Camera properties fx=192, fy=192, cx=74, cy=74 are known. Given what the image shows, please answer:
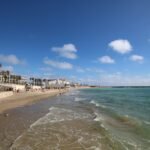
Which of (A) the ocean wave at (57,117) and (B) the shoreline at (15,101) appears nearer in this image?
(A) the ocean wave at (57,117)

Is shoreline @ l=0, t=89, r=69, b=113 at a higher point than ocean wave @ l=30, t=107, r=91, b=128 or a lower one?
higher

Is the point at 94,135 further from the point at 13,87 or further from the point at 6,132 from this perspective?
the point at 13,87

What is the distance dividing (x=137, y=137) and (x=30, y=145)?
20.8 feet

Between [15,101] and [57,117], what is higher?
[15,101]

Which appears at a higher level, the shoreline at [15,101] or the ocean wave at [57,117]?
the shoreline at [15,101]

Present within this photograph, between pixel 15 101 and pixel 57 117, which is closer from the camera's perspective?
pixel 57 117

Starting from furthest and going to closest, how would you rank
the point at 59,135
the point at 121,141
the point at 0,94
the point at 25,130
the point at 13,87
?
the point at 13,87, the point at 0,94, the point at 25,130, the point at 59,135, the point at 121,141

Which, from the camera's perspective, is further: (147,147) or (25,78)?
(25,78)

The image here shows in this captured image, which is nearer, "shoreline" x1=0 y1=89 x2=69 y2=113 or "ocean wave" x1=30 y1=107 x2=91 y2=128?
"ocean wave" x1=30 y1=107 x2=91 y2=128

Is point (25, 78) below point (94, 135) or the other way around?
the other way around

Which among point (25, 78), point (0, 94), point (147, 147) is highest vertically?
point (25, 78)

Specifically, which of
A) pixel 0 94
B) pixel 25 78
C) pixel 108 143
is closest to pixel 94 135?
pixel 108 143

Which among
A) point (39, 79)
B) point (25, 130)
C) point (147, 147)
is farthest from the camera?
point (39, 79)

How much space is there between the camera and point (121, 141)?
10656 millimetres
